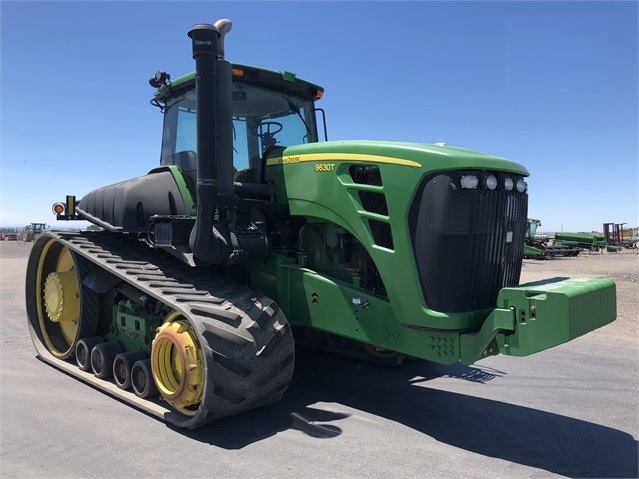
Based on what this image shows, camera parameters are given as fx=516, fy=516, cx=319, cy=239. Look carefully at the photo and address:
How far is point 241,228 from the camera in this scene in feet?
15.7

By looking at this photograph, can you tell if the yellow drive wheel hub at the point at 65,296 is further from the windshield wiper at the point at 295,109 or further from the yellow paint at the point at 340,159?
the windshield wiper at the point at 295,109

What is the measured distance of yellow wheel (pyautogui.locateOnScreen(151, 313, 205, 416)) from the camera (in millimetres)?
4211

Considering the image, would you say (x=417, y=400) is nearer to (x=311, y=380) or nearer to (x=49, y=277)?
(x=311, y=380)

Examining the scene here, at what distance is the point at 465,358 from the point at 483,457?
2.30ft

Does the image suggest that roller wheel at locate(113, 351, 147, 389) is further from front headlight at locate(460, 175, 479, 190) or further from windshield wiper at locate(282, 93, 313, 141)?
front headlight at locate(460, 175, 479, 190)

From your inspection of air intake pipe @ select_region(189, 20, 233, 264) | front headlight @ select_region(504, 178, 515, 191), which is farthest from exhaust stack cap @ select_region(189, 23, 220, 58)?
front headlight @ select_region(504, 178, 515, 191)

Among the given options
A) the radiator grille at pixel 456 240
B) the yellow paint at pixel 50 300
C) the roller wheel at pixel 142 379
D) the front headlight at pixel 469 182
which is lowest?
the roller wheel at pixel 142 379

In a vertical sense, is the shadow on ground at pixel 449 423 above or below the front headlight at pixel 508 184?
below

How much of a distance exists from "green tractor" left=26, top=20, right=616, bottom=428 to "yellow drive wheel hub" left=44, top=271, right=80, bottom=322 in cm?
42

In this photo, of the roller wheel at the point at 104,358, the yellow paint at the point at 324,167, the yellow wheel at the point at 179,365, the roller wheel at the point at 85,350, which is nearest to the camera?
the yellow wheel at the point at 179,365

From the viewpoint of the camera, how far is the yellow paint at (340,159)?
13.1 feet

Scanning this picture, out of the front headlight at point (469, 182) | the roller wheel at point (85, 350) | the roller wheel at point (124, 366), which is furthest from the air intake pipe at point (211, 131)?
the roller wheel at point (85, 350)

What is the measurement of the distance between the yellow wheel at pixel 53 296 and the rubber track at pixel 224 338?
1532mm

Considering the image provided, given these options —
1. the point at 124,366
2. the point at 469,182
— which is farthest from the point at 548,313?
the point at 124,366
